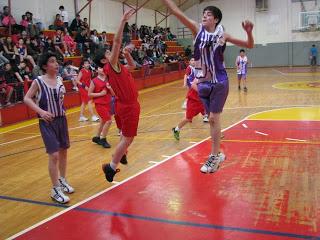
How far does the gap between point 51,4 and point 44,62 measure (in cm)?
1660

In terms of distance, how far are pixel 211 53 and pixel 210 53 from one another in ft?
0.04

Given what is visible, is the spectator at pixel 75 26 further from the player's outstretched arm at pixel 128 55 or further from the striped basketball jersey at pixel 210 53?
the striped basketball jersey at pixel 210 53

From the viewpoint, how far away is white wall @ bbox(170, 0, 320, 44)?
31.1 m

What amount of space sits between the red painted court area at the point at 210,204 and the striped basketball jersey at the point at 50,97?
1284 mm

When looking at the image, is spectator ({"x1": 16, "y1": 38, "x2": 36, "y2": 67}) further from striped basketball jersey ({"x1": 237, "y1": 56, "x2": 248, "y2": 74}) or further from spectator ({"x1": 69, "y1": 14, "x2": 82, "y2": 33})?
striped basketball jersey ({"x1": 237, "y1": 56, "x2": 248, "y2": 74})

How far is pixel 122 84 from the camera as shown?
5062mm

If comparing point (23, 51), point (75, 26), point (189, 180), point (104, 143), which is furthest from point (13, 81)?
point (189, 180)

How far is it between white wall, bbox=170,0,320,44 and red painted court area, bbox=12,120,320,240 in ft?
85.7

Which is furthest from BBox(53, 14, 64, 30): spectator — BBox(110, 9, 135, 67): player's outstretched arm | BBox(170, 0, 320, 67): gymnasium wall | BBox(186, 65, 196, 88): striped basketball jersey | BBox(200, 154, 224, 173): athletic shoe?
BBox(170, 0, 320, 67): gymnasium wall

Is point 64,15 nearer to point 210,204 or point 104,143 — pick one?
point 104,143

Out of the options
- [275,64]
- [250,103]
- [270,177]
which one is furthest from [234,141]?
[275,64]

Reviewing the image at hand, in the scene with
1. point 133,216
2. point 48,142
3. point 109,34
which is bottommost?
point 133,216

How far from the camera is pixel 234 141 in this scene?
8289mm

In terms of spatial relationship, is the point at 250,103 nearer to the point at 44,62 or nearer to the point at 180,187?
the point at 180,187
